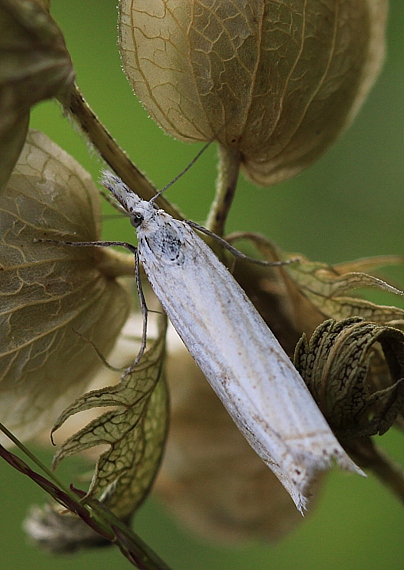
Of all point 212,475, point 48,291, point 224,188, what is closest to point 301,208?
point 212,475

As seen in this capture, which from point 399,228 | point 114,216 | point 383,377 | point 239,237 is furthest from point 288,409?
point 399,228

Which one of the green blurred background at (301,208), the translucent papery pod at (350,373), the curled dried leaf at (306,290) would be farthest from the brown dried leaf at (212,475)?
the translucent papery pod at (350,373)

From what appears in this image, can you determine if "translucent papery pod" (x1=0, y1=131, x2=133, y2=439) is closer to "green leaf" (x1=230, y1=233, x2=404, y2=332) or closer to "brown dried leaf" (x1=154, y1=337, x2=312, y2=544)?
"green leaf" (x1=230, y1=233, x2=404, y2=332)

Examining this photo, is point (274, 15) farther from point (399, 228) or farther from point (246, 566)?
point (246, 566)

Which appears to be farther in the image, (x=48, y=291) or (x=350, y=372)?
(x=48, y=291)

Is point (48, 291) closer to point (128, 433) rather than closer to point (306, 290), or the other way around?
point (128, 433)

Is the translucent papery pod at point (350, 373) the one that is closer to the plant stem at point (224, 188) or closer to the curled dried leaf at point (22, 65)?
the plant stem at point (224, 188)
